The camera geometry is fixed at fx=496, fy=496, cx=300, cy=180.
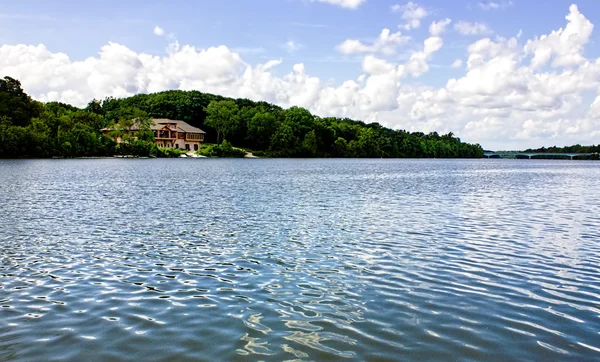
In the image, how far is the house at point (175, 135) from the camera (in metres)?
179

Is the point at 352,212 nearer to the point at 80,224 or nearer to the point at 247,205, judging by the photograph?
the point at 247,205

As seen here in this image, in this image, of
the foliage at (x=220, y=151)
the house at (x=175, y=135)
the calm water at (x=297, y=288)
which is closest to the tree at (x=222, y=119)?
the house at (x=175, y=135)

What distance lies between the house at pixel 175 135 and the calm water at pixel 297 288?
158 m

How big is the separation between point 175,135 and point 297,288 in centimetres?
17892

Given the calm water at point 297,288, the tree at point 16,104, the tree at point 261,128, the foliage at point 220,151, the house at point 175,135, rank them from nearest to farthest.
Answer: the calm water at point 297,288, the tree at point 16,104, the foliage at point 220,151, the house at point 175,135, the tree at point 261,128

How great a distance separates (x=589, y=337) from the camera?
9523 mm

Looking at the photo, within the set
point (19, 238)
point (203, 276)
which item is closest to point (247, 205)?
point (19, 238)

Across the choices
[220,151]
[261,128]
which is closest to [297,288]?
[220,151]

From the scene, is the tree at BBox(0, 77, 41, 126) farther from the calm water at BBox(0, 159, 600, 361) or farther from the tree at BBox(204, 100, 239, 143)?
the calm water at BBox(0, 159, 600, 361)

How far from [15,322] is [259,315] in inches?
197

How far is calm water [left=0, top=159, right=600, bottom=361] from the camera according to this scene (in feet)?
29.8

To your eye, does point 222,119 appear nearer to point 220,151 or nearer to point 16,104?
point 220,151

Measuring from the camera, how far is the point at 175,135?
184 metres

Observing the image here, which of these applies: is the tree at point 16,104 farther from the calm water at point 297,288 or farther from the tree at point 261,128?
the calm water at point 297,288
